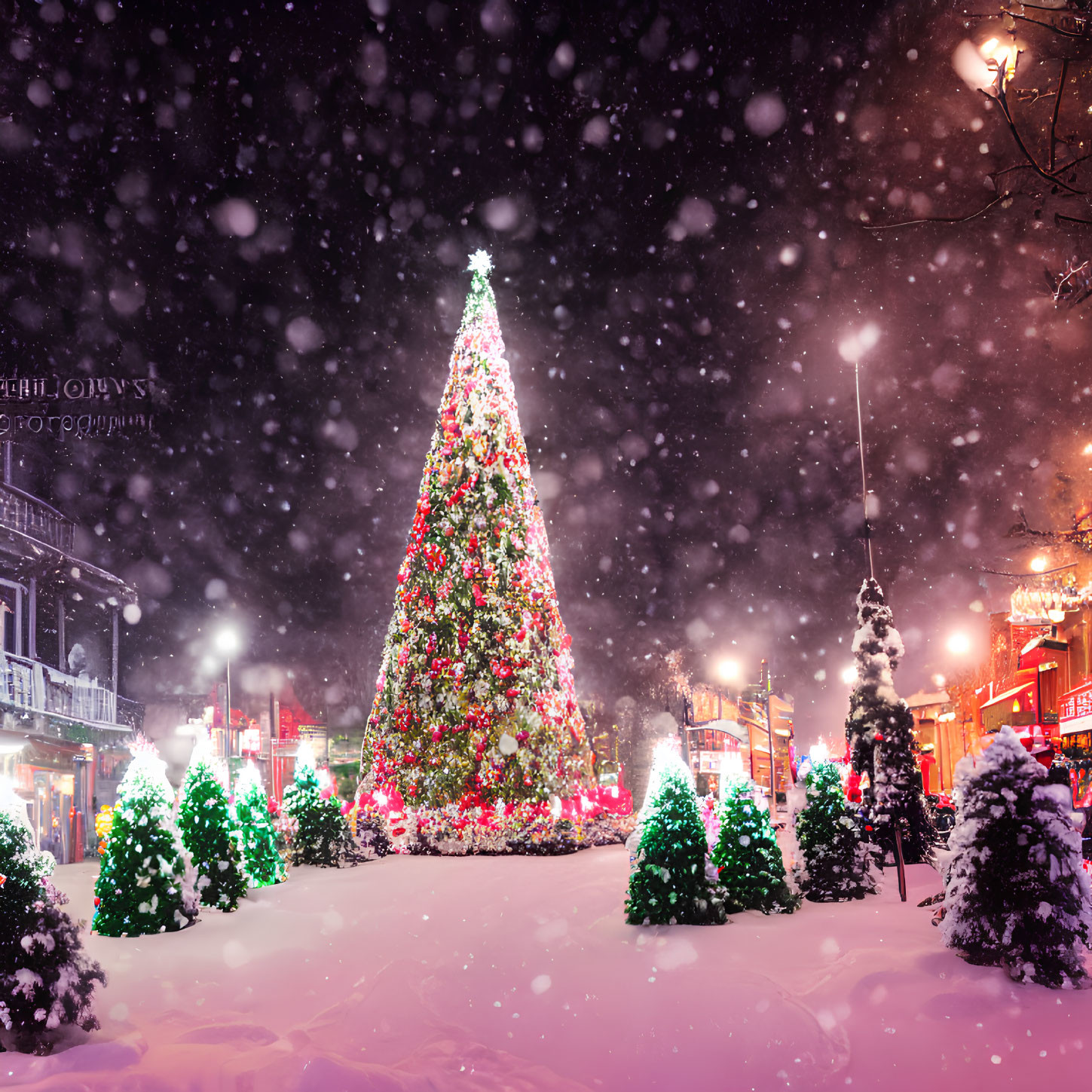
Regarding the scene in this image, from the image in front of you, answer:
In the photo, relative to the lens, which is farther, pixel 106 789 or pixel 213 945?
pixel 106 789

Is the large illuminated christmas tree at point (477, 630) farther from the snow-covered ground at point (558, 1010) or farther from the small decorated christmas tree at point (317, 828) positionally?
the snow-covered ground at point (558, 1010)

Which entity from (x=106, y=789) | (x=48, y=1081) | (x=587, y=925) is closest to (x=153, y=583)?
(x=106, y=789)

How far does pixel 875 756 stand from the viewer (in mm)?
12312

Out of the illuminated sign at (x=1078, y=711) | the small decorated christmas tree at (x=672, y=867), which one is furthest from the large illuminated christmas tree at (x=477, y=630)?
the illuminated sign at (x=1078, y=711)

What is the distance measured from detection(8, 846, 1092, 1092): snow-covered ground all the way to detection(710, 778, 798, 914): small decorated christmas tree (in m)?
0.35

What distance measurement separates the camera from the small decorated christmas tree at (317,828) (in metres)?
14.2

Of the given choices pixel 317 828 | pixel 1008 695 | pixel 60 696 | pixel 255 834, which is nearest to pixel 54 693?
pixel 60 696

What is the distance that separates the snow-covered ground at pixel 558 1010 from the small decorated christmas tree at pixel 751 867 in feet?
1.13

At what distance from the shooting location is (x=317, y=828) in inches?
559

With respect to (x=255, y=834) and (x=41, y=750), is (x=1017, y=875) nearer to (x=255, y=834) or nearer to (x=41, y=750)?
(x=255, y=834)

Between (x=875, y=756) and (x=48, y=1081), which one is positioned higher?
(x=875, y=756)

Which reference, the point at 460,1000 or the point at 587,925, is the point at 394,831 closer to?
the point at 587,925

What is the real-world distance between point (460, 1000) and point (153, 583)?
23327 millimetres

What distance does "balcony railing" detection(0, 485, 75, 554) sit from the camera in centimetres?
2072
